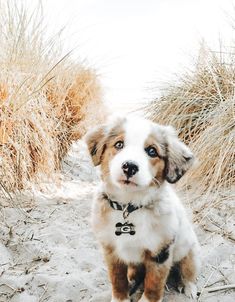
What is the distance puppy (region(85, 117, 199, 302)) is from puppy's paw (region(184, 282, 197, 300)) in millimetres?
231

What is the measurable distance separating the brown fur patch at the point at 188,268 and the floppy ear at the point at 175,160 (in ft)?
1.68

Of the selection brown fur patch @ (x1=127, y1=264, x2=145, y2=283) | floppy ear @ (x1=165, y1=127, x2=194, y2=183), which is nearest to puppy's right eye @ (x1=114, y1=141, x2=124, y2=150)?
floppy ear @ (x1=165, y1=127, x2=194, y2=183)

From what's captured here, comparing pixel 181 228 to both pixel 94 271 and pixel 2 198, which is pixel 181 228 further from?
pixel 2 198

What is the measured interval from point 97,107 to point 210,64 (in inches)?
51.3

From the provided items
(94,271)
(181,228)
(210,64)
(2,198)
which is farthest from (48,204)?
(210,64)

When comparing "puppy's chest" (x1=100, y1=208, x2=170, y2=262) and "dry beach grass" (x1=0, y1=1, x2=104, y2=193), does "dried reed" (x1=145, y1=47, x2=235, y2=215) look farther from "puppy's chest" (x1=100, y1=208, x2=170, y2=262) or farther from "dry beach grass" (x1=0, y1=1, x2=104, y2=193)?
"puppy's chest" (x1=100, y1=208, x2=170, y2=262)

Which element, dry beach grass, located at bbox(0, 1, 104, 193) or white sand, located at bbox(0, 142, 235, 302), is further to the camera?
dry beach grass, located at bbox(0, 1, 104, 193)

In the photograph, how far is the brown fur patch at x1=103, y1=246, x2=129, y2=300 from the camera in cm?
235

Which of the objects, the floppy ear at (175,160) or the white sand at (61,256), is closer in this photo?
the floppy ear at (175,160)

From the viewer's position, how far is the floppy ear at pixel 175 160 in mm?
2217

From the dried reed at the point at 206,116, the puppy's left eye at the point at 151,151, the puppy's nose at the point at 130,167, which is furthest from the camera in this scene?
the dried reed at the point at 206,116

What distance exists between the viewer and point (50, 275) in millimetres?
2668

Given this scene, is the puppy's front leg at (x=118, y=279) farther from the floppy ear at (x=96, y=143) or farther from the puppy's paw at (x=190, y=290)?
the floppy ear at (x=96, y=143)

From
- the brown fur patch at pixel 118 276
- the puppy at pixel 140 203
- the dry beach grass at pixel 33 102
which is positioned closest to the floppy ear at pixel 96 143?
the puppy at pixel 140 203
